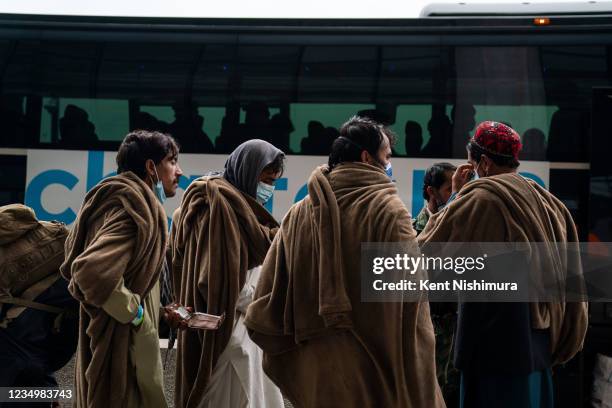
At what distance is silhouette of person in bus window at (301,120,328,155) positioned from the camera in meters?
6.75

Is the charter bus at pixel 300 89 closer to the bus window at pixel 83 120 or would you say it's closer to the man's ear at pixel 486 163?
the bus window at pixel 83 120

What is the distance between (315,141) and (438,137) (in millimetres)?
1007

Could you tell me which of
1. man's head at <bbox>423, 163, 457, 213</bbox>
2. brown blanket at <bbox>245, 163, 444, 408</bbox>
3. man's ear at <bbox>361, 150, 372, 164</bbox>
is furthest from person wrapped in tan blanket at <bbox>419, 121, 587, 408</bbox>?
man's head at <bbox>423, 163, 457, 213</bbox>

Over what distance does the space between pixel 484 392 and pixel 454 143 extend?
3488mm

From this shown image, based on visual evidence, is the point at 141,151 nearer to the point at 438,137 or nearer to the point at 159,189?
the point at 159,189

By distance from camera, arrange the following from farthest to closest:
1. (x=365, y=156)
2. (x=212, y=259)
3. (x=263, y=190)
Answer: (x=263, y=190), (x=212, y=259), (x=365, y=156)

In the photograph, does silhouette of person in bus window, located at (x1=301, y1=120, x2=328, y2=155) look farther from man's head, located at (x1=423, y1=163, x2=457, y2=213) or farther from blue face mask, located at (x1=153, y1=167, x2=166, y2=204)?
blue face mask, located at (x1=153, y1=167, x2=166, y2=204)

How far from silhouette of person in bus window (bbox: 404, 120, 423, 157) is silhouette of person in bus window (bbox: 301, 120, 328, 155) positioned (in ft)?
2.21

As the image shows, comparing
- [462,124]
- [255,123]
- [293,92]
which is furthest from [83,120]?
[462,124]

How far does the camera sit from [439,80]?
682 centimetres

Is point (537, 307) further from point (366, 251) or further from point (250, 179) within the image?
point (250, 179)

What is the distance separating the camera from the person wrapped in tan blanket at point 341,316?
10.1 ft

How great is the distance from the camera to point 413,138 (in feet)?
22.0

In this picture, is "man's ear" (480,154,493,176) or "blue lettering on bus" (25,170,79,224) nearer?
"man's ear" (480,154,493,176)
